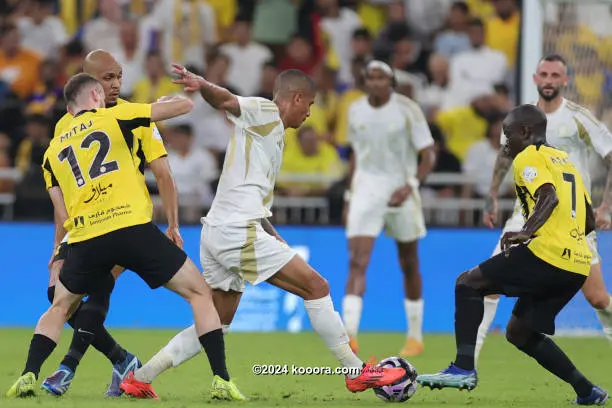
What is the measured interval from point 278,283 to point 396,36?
995 cm

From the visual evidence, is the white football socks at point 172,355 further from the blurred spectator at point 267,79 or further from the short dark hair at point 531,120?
the blurred spectator at point 267,79

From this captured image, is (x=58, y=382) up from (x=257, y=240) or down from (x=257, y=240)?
down

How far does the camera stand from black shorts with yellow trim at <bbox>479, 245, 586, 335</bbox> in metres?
8.20

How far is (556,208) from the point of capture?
325 inches

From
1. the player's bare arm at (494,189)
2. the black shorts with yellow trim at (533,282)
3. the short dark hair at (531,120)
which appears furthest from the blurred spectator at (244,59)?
the black shorts with yellow trim at (533,282)

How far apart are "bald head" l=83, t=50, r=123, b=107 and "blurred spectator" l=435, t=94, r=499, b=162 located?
839 centimetres

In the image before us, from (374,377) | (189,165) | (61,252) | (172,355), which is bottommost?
(189,165)

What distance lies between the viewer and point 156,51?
1781 cm

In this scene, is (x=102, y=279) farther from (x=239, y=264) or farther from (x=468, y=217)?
(x=468, y=217)

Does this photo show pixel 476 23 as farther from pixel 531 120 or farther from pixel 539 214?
pixel 539 214

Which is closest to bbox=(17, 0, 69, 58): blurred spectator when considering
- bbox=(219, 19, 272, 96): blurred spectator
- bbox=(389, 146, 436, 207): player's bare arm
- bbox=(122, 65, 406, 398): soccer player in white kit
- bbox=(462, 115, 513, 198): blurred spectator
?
bbox=(219, 19, 272, 96): blurred spectator

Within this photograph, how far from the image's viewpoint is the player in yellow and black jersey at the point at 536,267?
8.19 metres

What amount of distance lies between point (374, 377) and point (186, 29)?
10552mm

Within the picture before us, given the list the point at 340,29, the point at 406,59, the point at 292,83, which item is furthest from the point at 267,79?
the point at 292,83
